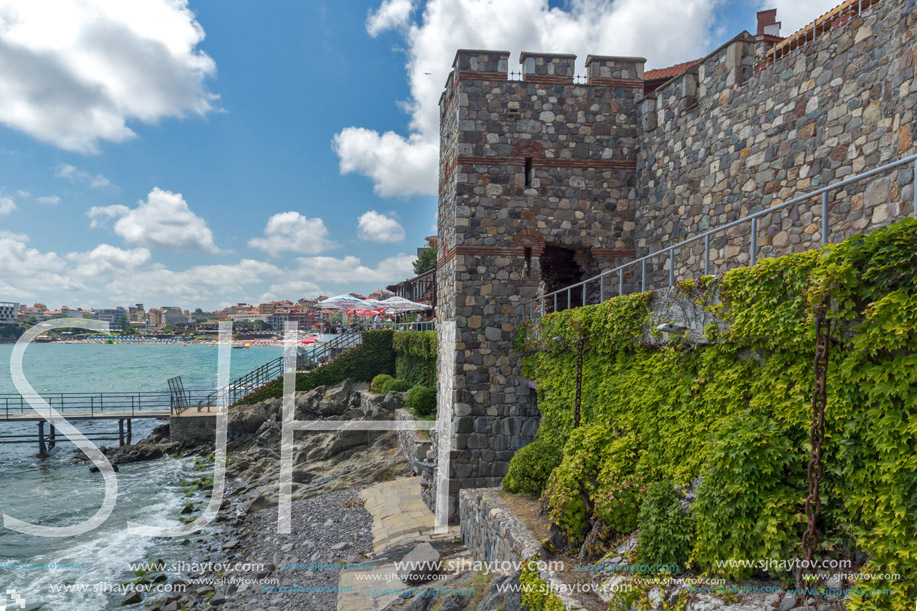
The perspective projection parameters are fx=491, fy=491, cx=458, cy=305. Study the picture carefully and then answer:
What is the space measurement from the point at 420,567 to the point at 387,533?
3.38 metres

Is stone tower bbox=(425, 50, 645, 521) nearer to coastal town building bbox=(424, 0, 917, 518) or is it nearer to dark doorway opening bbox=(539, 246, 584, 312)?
coastal town building bbox=(424, 0, 917, 518)

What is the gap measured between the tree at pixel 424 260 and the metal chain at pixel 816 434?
1951 inches

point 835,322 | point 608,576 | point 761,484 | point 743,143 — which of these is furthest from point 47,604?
point 743,143

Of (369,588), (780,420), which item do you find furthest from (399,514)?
(780,420)

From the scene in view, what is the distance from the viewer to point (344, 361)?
26.3 metres

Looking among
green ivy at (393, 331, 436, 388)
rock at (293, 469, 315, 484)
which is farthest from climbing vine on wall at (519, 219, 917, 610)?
green ivy at (393, 331, 436, 388)

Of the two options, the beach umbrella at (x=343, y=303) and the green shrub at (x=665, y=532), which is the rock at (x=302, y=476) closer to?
the beach umbrella at (x=343, y=303)

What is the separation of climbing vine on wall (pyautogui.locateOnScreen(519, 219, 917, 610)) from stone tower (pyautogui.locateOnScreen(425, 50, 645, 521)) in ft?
15.3

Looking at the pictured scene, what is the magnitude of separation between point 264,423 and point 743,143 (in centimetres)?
2308

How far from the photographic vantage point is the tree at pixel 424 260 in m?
54.3

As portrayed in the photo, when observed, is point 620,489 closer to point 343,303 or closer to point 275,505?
point 275,505

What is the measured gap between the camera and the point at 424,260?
55594 mm

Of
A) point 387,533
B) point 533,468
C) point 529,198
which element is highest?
point 529,198

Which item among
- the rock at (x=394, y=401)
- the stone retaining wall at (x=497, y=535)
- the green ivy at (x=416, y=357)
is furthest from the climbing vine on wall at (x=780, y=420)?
the rock at (x=394, y=401)
